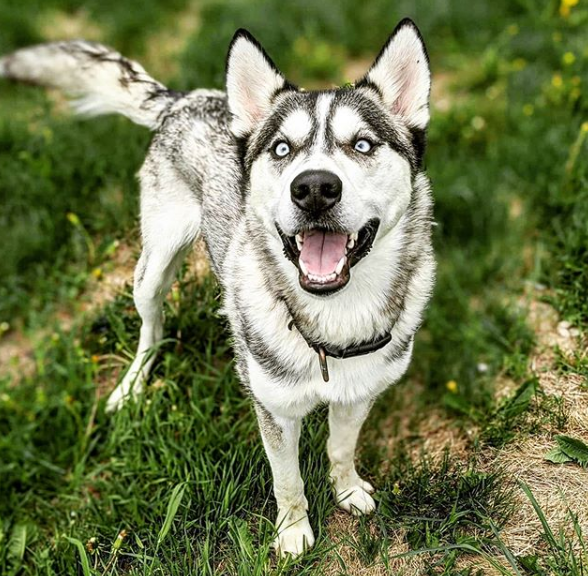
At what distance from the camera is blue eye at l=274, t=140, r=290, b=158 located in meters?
2.68

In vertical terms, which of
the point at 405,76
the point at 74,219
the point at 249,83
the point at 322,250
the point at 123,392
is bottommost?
the point at 123,392

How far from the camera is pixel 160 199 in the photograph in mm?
3576

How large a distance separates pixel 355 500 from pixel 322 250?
126cm

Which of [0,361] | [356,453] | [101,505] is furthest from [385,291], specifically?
[0,361]

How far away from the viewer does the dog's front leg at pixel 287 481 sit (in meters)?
2.86

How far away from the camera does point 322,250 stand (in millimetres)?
2523

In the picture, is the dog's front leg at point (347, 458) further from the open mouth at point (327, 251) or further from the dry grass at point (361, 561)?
the open mouth at point (327, 251)

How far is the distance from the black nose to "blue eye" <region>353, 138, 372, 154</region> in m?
0.29

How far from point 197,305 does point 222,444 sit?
0.86 metres

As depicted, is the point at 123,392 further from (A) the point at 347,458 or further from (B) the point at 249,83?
(B) the point at 249,83

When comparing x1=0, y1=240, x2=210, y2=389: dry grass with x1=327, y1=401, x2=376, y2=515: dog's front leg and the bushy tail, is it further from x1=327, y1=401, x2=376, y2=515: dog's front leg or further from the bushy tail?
x1=327, y1=401, x2=376, y2=515: dog's front leg

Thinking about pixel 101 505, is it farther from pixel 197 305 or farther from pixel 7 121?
pixel 7 121

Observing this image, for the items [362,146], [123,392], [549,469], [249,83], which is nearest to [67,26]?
[123,392]

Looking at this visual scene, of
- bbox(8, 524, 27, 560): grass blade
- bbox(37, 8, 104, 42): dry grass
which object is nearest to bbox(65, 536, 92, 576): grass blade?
bbox(8, 524, 27, 560): grass blade
